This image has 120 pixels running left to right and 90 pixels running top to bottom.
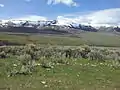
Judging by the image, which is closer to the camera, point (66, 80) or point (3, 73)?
point (66, 80)

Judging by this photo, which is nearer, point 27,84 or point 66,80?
point 27,84

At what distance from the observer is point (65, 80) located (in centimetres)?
1955

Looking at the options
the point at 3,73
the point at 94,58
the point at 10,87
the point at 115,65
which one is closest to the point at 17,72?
the point at 3,73

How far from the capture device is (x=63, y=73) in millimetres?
22266

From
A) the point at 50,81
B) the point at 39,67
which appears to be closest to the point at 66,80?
the point at 50,81

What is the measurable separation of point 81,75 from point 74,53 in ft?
53.4

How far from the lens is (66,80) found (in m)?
19.6

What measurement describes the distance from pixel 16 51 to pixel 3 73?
17358 millimetres

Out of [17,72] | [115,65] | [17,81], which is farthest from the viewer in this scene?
[115,65]

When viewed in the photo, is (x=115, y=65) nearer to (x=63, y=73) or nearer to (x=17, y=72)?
(x=63, y=73)

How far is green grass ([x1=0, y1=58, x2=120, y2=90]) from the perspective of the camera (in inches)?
694

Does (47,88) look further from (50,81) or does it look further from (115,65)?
(115,65)

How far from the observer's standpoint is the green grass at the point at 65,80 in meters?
17.6

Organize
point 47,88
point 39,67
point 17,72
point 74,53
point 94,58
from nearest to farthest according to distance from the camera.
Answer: point 47,88 < point 17,72 < point 39,67 < point 94,58 < point 74,53
